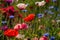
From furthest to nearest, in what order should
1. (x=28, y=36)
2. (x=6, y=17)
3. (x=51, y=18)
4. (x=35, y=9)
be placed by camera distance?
(x=35, y=9) < (x=51, y=18) < (x=6, y=17) < (x=28, y=36)

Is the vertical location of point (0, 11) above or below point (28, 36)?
above

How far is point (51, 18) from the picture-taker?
8.07 ft

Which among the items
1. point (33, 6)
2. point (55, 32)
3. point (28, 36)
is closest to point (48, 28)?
point (55, 32)

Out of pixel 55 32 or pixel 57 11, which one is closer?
pixel 55 32

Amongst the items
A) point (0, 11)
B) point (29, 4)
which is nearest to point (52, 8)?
point (29, 4)

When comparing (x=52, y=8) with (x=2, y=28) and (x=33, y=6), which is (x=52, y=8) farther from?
(x=2, y=28)

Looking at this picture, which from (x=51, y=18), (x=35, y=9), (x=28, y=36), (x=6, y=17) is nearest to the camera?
(x=28, y=36)

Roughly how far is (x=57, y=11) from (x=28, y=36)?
618 mm

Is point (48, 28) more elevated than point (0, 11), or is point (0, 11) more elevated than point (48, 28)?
point (0, 11)

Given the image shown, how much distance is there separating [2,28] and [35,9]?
0.60 meters

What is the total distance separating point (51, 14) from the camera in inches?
99.0

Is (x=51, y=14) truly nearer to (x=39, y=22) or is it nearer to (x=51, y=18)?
(x=51, y=18)

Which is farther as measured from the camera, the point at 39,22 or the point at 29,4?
the point at 29,4

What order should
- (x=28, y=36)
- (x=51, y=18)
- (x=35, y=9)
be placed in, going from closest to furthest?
(x=28, y=36) → (x=51, y=18) → (x=35, y=9)
